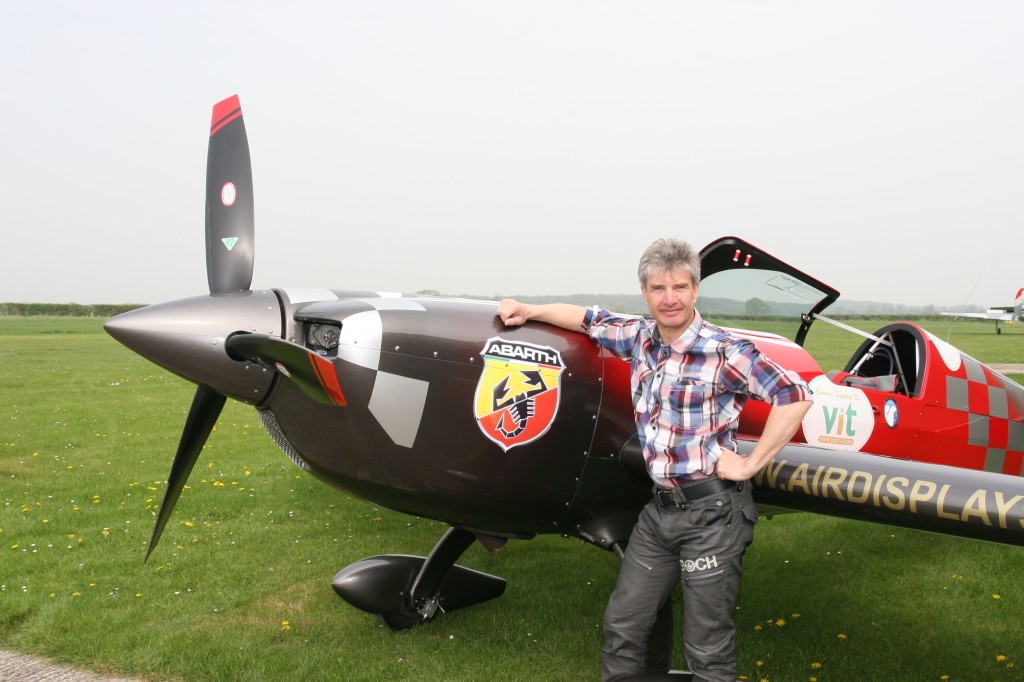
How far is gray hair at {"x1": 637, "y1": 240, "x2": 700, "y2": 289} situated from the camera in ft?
9.42

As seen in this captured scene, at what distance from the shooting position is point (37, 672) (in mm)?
4344

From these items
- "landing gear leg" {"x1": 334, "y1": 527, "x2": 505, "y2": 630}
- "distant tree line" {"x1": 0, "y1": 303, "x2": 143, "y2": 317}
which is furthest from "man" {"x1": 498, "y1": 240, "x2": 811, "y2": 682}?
"distant tree line" {"x1": 0, "y1": 303, "x2": 143, "y2": 317}

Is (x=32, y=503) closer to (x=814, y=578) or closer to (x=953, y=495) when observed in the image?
(x=814, y=578)

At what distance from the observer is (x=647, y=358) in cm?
304

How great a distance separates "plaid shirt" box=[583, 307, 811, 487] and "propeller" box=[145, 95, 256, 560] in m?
2.23

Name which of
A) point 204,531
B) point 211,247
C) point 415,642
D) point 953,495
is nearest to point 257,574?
point 204,531

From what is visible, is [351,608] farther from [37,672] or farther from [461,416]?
[461,416]

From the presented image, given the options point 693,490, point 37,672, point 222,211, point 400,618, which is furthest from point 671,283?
point 37,672

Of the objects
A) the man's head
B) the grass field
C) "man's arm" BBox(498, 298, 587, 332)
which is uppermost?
the man's head

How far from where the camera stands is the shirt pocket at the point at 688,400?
282 cm

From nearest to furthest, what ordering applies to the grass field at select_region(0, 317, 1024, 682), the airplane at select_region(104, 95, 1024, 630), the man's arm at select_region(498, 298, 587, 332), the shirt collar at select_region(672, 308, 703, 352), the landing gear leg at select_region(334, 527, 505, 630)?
1. the shirt collar at select_region(672, 308, 703, 352)
2. the airplane at select_region(104, 95, 1024, 630)
3. the man's arm at select_region(498, 298, 587, 332)
4. the grass field at select_region(0, 317, 1024, 682)
5. the landing gear leg at select_region(334, 527, 505, 630)

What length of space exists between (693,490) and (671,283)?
0.79 m

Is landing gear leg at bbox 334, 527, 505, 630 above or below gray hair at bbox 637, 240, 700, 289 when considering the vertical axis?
below

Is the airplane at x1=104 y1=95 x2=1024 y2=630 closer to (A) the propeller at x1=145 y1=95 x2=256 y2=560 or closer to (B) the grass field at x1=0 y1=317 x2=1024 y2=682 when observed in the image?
(A) the propeller at x1=145 y1=95 x2=256 y2=560
